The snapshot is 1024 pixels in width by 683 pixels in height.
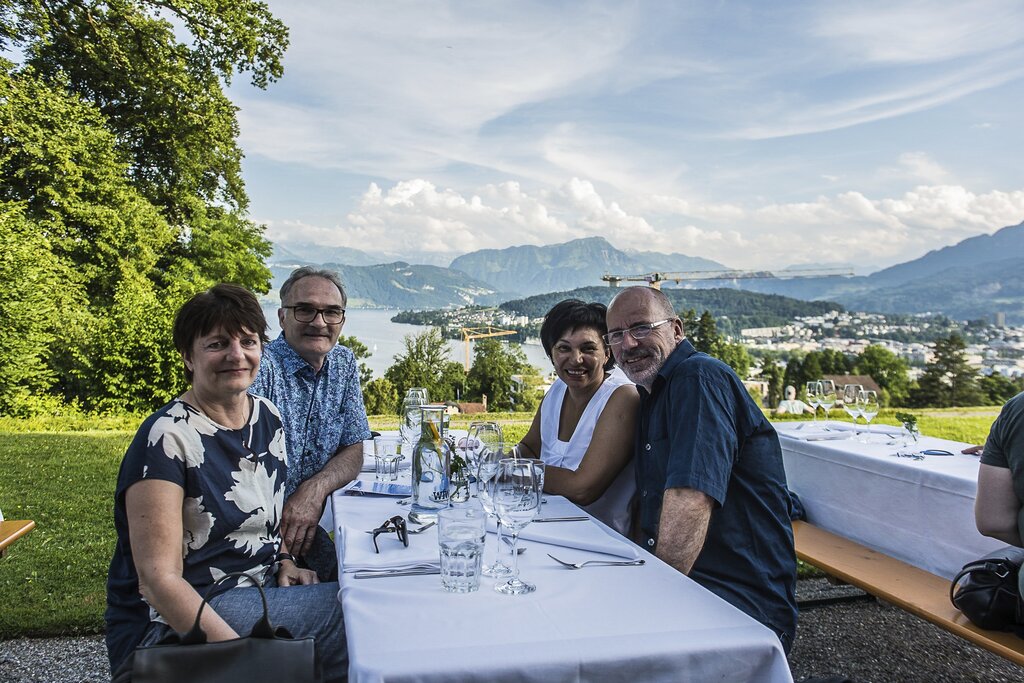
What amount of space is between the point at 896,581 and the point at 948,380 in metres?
14.1

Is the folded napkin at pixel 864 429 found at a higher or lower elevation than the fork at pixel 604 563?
higher

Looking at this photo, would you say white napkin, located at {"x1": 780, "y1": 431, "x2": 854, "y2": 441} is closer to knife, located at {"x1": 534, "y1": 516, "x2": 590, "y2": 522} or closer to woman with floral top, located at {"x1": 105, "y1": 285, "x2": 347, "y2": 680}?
knife, located at {"x1": 534, "y1": 516, "x2": 590, "y2": 522}

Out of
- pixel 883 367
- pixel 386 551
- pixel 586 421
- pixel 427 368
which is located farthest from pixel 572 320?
pixel 883 367

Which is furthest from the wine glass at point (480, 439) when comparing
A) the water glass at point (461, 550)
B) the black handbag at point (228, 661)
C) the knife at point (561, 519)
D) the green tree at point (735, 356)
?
the green tree at point (735, 356)

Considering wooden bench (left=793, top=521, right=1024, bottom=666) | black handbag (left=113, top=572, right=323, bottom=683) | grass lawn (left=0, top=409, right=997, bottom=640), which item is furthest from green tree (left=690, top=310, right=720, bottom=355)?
black handbag (left=113, top=572, right=323, bottom=683)

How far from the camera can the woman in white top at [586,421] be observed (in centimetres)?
228

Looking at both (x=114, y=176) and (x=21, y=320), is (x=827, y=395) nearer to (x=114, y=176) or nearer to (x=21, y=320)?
(x=21, y=320)

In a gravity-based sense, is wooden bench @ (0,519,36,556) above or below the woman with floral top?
below

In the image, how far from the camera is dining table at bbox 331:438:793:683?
104cm

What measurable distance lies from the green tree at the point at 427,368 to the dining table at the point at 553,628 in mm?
12624

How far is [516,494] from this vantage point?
1481 mm

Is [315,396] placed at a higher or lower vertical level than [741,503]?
higher

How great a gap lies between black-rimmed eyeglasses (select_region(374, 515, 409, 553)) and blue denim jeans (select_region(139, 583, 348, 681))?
0.20m

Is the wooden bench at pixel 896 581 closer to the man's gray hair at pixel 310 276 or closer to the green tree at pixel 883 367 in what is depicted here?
the man's gray hair at pixel 310 276
